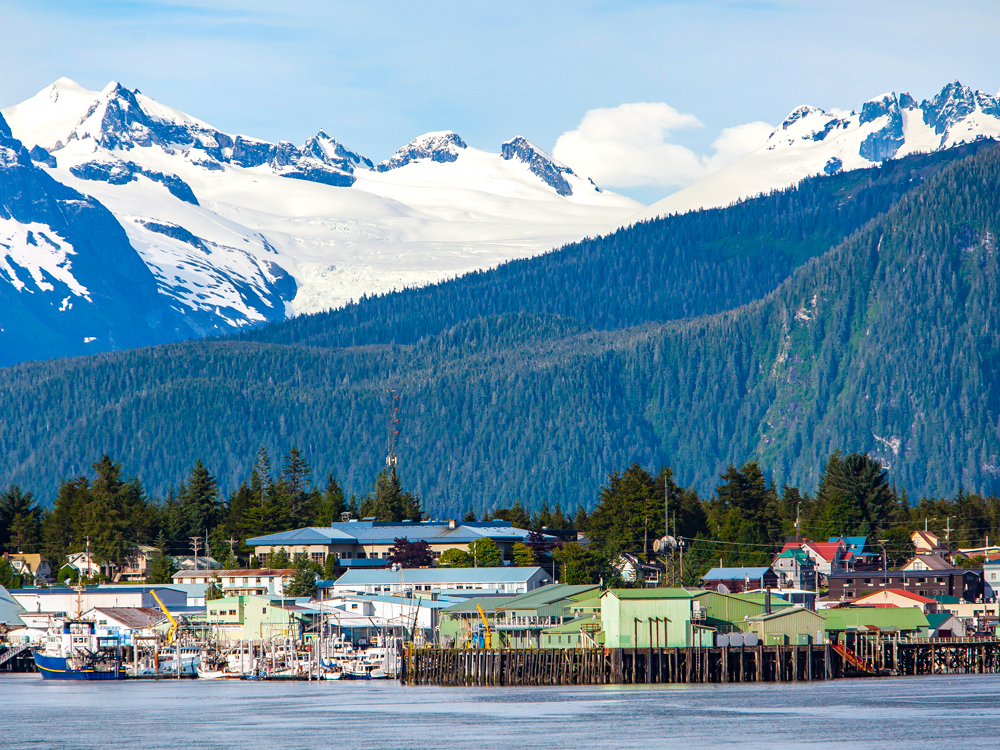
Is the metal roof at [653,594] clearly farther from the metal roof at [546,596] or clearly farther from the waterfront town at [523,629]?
the metal roof at [546,596]

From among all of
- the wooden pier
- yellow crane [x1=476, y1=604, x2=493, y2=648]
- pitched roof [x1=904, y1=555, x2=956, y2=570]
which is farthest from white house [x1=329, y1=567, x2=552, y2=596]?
pitched roof [x1=904, y1=555, x2=956, y2=570]

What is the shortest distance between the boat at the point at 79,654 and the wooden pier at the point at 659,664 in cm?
2994

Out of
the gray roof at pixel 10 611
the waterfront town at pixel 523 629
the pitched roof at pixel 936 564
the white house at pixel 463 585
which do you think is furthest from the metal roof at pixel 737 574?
A: the gray roof at pixel 10 611

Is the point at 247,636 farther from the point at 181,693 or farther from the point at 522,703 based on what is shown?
the point at 522,703

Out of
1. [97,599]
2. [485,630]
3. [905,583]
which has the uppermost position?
[905,583]

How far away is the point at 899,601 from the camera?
18175cm

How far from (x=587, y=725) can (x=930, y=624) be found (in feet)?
218

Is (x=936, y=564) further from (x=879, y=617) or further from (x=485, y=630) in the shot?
(x=485, y=630)

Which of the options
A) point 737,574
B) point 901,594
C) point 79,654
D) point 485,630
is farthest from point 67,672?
point 901,594

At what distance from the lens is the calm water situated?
4262 inches

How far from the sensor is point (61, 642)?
571 ft

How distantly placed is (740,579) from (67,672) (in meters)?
70.8

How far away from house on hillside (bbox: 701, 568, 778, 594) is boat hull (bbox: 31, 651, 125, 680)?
6180cm

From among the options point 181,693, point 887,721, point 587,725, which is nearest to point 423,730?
point 587,725
